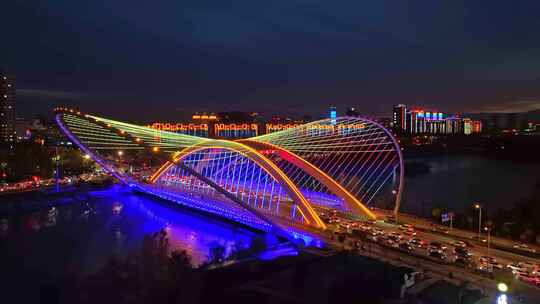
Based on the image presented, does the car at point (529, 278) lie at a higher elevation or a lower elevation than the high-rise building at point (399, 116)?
lower

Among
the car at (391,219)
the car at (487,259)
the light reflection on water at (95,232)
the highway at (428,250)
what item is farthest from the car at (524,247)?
the light reflection on water at (95,232)

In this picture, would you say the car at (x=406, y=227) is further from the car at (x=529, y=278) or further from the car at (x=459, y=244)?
the car at (x=529, y=278)

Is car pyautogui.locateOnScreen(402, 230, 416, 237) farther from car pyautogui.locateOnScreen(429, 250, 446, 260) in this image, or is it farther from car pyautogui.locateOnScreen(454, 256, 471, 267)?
car pyautogui.locateOnScreen(454, 256, 471, 267)

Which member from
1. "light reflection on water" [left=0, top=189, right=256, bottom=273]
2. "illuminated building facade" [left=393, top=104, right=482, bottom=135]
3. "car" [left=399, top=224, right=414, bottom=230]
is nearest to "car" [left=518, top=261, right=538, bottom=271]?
"car" [left=399, top=224, right=414, bottom=230]

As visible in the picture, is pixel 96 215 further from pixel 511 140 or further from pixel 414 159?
pixel 511 140

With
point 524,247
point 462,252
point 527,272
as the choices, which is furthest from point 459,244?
point 527,272

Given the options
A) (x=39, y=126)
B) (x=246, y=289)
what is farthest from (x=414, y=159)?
(x=39, y=126)
